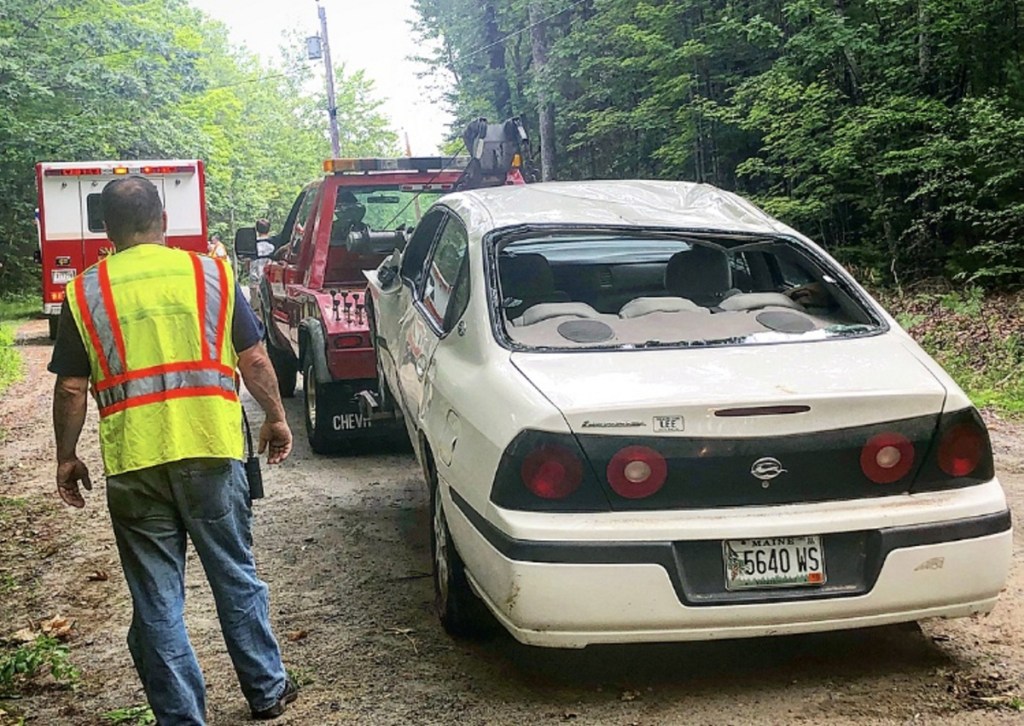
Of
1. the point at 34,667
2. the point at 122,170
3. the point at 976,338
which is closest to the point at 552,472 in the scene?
the point at 34,667

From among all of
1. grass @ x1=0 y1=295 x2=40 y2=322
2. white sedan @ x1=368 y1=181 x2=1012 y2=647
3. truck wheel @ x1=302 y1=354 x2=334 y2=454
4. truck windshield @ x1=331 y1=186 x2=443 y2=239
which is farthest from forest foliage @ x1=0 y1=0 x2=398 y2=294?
white sedan @ x1=368 y1=181 x2=1012 y2=647

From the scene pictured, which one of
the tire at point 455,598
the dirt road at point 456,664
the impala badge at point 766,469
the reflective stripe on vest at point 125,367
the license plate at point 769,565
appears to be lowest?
the dirt road at point 456,664

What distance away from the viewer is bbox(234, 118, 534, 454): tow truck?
7.53 m

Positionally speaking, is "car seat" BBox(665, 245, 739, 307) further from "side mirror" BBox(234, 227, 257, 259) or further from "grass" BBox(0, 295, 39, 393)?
"grass" BBox(0, 295, 39, 393)

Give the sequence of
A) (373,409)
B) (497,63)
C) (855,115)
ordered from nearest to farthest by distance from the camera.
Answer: (373,409) < (855,115) < (497,63)

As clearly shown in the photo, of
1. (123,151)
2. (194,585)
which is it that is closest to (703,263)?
(194,585)

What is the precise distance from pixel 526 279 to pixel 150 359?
6.71 ft

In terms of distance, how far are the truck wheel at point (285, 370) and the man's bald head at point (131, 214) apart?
704cm

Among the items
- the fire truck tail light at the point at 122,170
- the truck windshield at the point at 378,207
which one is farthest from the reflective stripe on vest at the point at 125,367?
the fire truck tail light at the point at 122,170

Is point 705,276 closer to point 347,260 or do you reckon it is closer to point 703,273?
point 703,273

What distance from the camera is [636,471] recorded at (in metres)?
3.48

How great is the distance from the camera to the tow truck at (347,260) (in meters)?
7.53

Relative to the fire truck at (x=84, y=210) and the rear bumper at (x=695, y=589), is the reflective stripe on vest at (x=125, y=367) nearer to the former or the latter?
the rear bumper at (x=695, y=589)

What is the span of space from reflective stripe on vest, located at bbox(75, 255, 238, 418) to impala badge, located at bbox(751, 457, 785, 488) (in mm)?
1710
